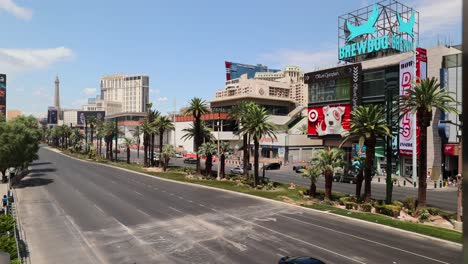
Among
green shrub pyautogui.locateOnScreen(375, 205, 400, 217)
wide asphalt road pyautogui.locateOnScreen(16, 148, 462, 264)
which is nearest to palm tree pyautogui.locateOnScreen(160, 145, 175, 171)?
wide asphalt road pyautogui.locateOnScreen(16, 148, 462, 264)

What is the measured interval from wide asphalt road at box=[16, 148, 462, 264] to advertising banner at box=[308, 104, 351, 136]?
136 ft

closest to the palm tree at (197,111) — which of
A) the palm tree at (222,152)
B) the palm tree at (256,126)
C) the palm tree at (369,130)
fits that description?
the palm tree at (222,152)

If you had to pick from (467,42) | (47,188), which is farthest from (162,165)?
(467,42)

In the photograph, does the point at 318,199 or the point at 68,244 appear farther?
the point at 318,199

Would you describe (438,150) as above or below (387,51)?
below

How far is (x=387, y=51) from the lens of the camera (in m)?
74.8

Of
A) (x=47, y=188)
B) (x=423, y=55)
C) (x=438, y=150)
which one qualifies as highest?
(x=423, y=55)

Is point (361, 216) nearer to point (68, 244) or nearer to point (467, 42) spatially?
point (68, 244)

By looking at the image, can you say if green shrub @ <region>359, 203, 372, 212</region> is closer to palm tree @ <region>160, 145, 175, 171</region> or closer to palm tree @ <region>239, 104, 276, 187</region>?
palm tree @ <region>239, 104, 276, 187</region>

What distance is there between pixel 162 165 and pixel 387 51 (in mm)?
52663

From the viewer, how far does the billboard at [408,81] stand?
6019 cm

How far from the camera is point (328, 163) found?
128ft

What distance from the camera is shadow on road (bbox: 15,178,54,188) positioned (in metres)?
51.6

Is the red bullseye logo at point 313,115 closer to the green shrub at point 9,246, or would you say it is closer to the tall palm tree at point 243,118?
the tall palm tree at point 243,118
